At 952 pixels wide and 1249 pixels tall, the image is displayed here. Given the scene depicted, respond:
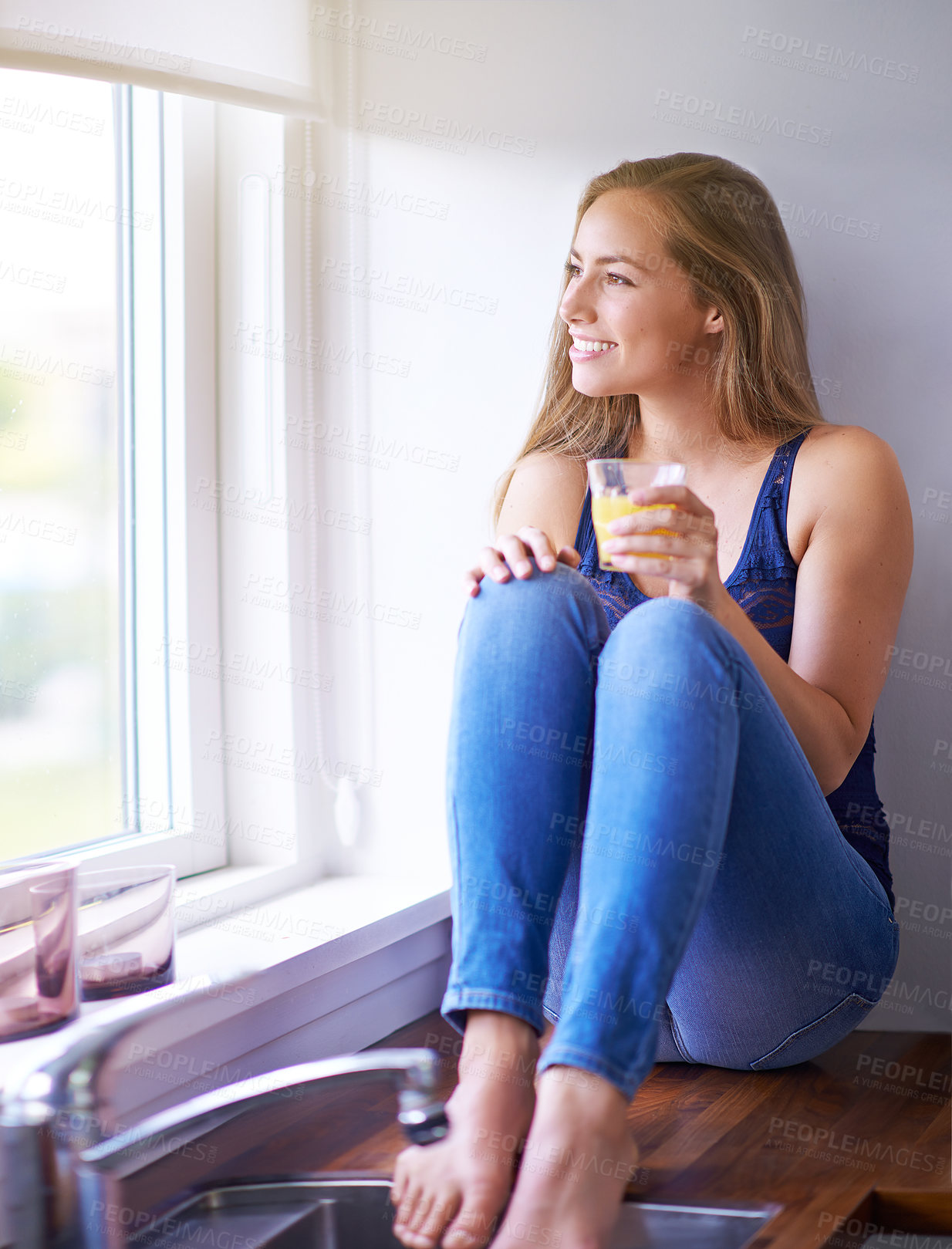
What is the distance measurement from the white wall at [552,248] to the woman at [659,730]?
0.09 m

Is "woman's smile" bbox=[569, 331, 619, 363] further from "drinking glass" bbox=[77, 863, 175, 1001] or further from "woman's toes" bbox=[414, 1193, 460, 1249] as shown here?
"woman's toes" bbox=[414, 1193, 460, 1249]

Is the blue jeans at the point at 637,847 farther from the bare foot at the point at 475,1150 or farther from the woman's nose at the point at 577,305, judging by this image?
the woman's nose at the point at 577,305

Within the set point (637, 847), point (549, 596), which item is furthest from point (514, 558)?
point (637, 847)

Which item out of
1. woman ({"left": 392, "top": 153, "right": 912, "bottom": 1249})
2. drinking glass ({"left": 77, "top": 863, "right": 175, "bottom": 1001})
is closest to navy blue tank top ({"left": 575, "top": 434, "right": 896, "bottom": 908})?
woman ({"left": 392, "top": 153, "right": 912, "bottom": 1249})

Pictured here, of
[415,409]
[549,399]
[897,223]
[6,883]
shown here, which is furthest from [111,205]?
[897,223]

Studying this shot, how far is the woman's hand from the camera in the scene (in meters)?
0.97

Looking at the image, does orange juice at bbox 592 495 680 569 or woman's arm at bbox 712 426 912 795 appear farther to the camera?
woman's arm at bbox 712 426 912 795

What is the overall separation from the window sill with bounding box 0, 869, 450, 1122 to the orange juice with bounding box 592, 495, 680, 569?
1.53 ft

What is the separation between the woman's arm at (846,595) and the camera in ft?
3.50

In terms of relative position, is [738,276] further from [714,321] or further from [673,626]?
[673,626]

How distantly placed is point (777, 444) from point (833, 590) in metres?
0.23

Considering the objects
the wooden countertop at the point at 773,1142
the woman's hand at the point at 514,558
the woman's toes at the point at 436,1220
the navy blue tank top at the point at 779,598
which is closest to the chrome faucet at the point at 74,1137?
the woman's toes at the point at 436,1220

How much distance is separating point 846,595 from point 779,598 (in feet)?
0.30

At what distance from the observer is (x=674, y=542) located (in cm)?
94
